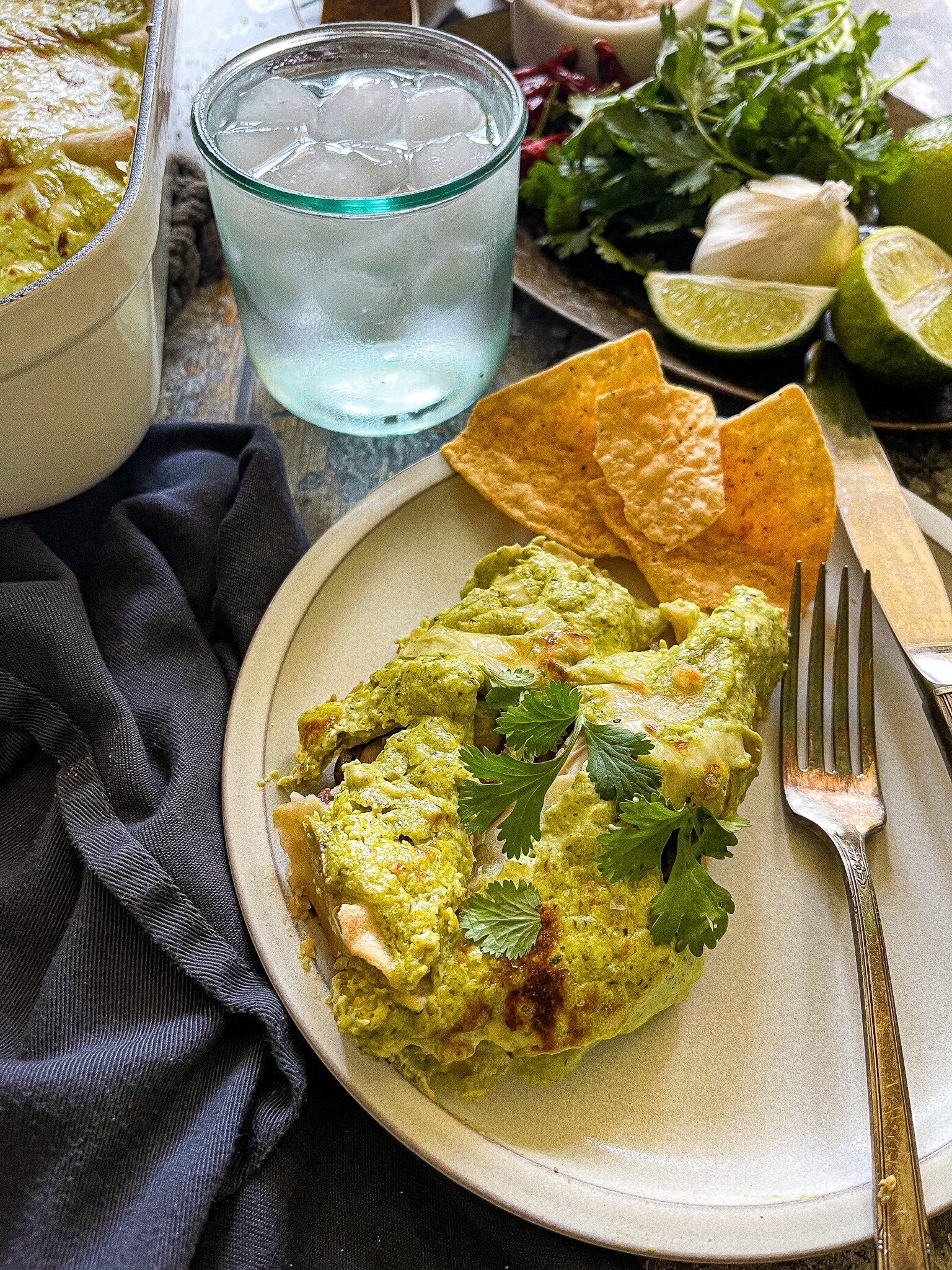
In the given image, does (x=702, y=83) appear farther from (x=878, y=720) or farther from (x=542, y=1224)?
(x=542, y=1224)

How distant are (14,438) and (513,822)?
2.94 feet

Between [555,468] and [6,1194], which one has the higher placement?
[555,468]

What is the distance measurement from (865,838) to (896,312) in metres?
0.99

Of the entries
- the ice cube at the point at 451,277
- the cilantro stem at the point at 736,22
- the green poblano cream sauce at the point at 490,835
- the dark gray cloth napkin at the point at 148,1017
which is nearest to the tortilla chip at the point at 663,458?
the green poblano cream sauce at the point at 490,835

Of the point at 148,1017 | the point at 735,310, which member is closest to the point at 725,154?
the point at 735,310

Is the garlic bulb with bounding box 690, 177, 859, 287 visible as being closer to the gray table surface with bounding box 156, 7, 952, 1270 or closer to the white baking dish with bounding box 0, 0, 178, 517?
the gray table surface with bounding box 156, 7, 952, 1270

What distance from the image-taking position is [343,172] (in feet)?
5.38

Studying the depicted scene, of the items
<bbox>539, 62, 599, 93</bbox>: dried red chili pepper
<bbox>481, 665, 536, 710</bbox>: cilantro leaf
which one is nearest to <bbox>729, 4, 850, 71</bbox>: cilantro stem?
<bbox>539, 62, 599, 93</bbox>: dried red chili pepper

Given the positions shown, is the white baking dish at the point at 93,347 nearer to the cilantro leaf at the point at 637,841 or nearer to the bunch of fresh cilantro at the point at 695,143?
the bunch of fresh cilantro at the point at 695,143

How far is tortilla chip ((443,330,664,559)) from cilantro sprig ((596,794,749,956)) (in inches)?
23.9

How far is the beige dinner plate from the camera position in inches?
45.8

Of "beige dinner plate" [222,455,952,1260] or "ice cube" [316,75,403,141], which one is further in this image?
"ice cube" [316,75,403,141]

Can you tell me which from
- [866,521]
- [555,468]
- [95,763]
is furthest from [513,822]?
[866,521]

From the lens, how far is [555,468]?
1.79 meters
